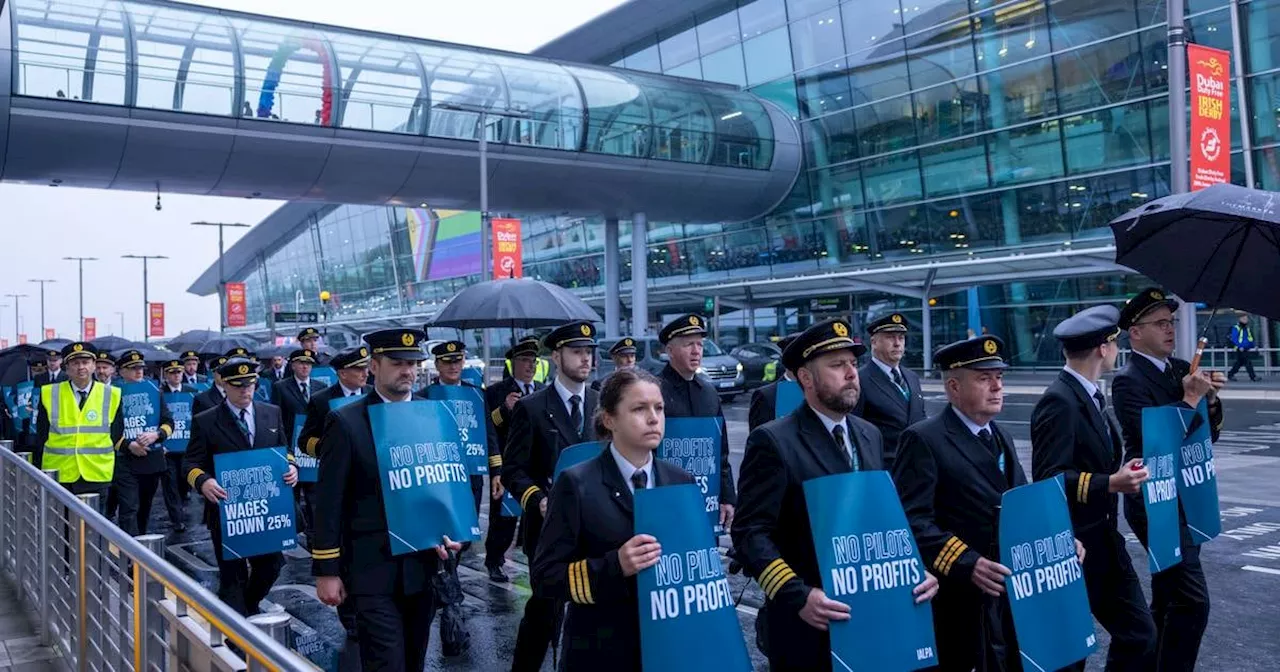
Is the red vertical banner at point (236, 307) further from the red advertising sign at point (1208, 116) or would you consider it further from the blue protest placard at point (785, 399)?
the blue protest placard at point (785, 399)

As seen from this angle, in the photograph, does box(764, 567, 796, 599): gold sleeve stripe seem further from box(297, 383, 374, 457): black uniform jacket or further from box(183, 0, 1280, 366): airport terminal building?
box(183, 0, 1280, 366): airport terminal building

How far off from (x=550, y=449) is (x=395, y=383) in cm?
136

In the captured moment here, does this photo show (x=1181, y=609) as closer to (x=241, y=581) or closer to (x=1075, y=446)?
(x=1075, y=446)

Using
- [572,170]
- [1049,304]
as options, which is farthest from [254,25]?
[1049,304]

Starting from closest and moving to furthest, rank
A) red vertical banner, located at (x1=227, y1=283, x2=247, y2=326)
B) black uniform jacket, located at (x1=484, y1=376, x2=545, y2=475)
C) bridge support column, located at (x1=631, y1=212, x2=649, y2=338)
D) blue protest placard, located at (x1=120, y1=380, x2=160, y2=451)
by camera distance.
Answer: black uniform jacket, located at (x1=484, y1=376, x2=545, y2=475) → blue protest placard, located at (x1=120, y1=380, x2=160, y2=451) → bridge support column, located at (x1=631, y1=212, x2=649, y2=338) → red vertical banner, located at (x1=227, y1=283, x2=247, y2=326)

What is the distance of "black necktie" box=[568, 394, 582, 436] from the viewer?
21.4ft

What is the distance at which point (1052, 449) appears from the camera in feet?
16.4

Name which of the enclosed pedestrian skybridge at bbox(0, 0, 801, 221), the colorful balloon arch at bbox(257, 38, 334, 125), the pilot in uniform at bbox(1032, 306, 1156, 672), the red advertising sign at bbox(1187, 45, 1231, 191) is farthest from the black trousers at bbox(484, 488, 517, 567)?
the colorful balloon arch at bbox(257, 38, 334, 125)

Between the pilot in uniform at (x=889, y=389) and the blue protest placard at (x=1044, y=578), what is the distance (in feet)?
8.90

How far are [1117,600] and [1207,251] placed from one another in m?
1.83

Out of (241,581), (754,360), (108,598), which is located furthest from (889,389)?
(754,360)

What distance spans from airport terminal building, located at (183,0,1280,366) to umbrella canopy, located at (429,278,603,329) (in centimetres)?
1959

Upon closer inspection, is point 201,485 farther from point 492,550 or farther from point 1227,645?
point 1227,645

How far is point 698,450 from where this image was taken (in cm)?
678
